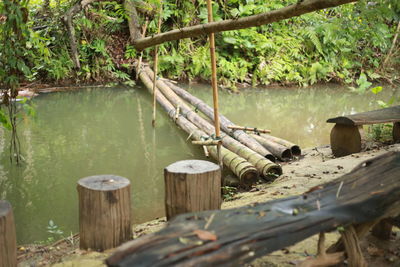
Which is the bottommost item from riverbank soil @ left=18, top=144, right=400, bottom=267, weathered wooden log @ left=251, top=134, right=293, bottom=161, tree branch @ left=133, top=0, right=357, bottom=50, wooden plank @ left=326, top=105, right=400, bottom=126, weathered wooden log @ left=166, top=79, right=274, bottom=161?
riverbank soil @ left=18, top=144, right=400, bottom=267

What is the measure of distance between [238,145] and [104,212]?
9.94ft

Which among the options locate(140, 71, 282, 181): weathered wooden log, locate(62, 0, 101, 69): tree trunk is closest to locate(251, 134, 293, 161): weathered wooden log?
locate(140, 71, 282, 181): weathered wooden log

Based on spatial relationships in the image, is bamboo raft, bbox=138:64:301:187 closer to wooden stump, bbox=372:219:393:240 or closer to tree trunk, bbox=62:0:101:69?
wooden stump, bbox=372:219:393:240

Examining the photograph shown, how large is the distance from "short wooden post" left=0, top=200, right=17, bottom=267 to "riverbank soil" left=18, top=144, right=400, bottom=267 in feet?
1.11

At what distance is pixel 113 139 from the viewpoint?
6625 mm

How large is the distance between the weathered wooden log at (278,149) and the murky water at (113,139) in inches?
37.7

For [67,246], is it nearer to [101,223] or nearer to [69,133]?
[101,223]

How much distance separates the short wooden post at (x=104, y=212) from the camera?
2678 millimetres

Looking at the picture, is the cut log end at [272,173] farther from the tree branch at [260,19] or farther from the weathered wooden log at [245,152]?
the tree branch at [260,19]

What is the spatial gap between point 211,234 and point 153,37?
11.2 feet

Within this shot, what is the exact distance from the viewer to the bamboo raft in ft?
15.7

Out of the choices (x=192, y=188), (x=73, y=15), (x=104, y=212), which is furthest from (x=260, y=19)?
(x=73, y=15)

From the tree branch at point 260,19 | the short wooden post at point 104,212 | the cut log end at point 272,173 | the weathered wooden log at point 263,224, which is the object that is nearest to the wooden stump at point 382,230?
the weathered wooden log at point 263,224

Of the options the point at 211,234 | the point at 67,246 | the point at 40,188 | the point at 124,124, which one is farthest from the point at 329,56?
the point at 211,234
